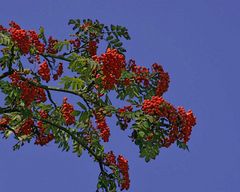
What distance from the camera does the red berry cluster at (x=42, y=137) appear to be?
46.3 ft

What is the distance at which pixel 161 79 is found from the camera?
44.1 ft

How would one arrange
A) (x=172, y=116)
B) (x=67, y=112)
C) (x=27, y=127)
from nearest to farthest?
1. (x=172, y=116)
2. (x=67, y=112)
3. (x=27, y=127)

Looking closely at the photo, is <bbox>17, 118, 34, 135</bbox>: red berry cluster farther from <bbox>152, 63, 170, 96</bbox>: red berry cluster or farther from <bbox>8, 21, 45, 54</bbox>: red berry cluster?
<bbox>152, 63, 170, 96</bbox>: red berry cluster

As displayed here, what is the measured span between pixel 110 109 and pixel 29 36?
2.31 m

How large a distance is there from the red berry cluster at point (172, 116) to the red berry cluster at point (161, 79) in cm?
207

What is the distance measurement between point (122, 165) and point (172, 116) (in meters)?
2.52

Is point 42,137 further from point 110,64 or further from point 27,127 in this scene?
point 110,64

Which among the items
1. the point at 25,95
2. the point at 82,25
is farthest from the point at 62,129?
the point at 82,25

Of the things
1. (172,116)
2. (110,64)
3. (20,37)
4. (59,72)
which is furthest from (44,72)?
(172,116)

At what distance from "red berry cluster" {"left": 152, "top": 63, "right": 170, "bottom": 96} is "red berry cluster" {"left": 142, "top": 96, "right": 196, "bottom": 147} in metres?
2.07

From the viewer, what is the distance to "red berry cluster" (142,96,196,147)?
11.2m

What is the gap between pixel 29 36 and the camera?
1307 centimetres

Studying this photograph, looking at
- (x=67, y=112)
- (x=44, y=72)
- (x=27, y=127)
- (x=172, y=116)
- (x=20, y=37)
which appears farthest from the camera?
(x=27, y=127)

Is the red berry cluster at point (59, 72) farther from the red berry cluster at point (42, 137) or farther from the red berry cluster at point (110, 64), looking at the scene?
the red berry cluster at point (110, 64)
